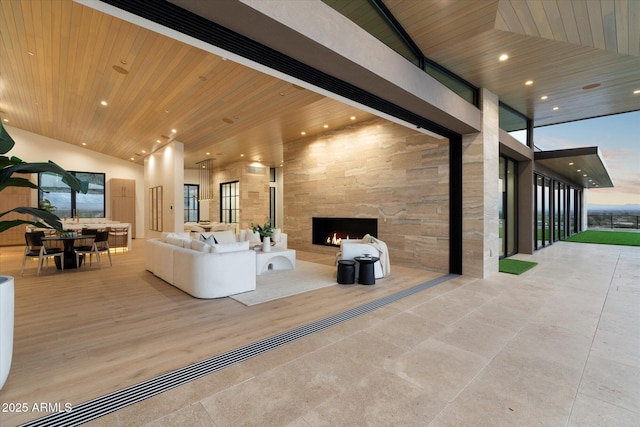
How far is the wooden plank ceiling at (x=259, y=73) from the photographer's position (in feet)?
12.6

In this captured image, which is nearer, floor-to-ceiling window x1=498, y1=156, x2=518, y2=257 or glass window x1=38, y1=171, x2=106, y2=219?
floor-to-ceiling window x1=498, y1=156, x2=518, y2=257

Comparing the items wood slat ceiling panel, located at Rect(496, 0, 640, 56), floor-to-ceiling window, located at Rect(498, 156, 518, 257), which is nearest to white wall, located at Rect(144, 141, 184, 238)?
wood slat ceiling panel, located at Rect(496, 0, 640, 56)

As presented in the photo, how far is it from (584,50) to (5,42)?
30.3 ft

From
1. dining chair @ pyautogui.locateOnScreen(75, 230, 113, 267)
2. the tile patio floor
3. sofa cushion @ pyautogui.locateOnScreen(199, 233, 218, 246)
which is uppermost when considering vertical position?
sofa cushion @ pyautogui.locateOnScreen(199, 233, 218, 246)

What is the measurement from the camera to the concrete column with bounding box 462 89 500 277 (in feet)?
18.6

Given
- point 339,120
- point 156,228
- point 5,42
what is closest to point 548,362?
point 339,120

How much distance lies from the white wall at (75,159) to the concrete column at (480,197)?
45.5 ft

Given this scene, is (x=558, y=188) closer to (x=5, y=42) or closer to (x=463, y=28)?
(x=463, y=28)

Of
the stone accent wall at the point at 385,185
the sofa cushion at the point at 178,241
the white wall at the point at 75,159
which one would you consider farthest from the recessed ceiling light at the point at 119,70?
the white wall at the point at 75,159

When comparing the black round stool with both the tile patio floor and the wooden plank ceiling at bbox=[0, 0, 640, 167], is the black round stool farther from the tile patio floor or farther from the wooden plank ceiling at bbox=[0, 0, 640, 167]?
the wooden plank ceiling at bbox=[0, 0, 640, 167]

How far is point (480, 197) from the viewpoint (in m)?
5.67

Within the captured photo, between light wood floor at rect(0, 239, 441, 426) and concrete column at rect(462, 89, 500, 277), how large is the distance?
987mm

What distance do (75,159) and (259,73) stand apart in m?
12.1

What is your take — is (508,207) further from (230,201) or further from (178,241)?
(230,201)
